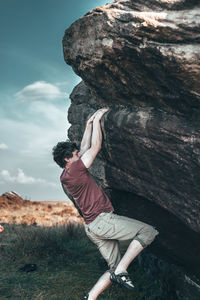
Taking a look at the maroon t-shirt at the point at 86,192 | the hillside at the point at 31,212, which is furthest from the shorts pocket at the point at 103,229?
the hillside at the point at 31,212

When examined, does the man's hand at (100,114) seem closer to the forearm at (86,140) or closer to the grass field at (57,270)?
the forearm at (86,140)

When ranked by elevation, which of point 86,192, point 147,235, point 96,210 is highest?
point 86,192

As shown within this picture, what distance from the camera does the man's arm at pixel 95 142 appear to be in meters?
5.03

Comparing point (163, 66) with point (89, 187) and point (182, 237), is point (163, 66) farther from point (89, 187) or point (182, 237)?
point (182, 237)

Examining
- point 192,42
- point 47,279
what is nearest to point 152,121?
point 192,42

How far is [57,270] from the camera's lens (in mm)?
7582

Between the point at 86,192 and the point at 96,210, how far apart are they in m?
0.31

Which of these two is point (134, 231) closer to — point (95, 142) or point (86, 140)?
point (95, 142)

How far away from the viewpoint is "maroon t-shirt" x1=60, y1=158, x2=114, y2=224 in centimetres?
499

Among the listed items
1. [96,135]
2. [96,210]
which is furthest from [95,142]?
[96,210]

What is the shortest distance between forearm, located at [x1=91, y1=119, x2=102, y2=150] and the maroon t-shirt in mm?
375

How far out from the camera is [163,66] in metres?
4.15

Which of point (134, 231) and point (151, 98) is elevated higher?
point (151, 98)

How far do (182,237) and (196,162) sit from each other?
1852 mm
